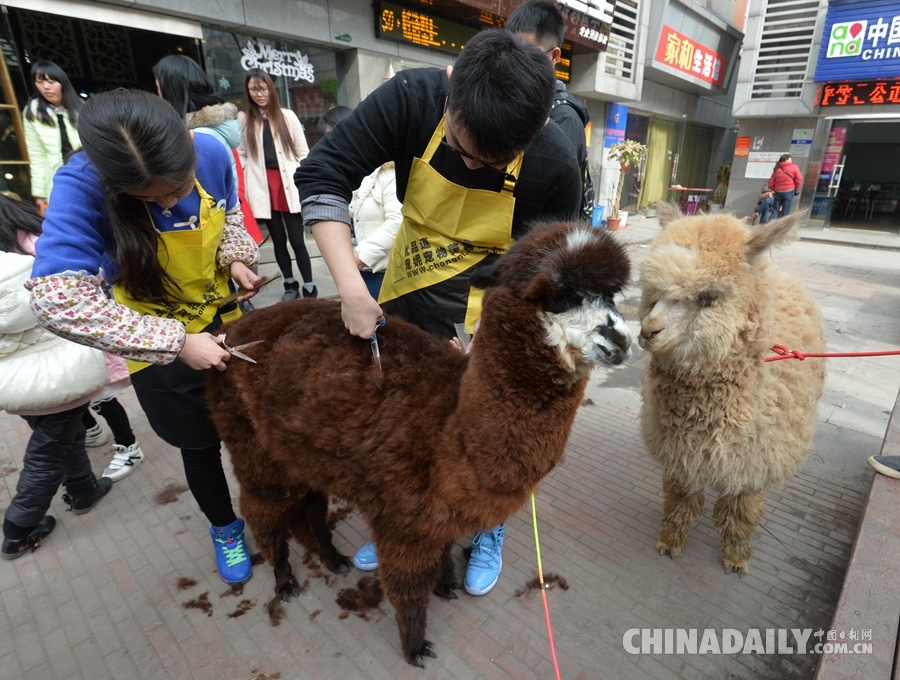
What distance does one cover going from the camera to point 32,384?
7.37 ft

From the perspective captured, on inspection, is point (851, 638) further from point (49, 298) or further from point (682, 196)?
point (682, 196)

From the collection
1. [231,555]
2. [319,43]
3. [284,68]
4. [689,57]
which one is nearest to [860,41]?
[689,57]

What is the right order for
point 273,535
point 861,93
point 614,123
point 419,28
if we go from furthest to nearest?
point 614,123 → point 861,93 → point 419,28 → point 273,535

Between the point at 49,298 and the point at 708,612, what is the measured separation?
2.83m

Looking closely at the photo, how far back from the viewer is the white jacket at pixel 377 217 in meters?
3.24

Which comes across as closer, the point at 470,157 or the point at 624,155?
the point at 470,157

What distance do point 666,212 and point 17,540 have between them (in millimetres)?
3668

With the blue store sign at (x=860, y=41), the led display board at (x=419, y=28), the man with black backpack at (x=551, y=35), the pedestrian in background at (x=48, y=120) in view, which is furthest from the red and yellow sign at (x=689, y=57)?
the pedestrian in background at (x=48, y=120)

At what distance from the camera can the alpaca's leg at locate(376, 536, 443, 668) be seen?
164 cm

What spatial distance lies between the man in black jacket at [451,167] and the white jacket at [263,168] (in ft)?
11.8

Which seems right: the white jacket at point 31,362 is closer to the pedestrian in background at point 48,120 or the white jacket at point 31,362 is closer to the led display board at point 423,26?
the pedestrian in background at point 48,120

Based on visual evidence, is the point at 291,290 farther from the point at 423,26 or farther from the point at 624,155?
the point at 624,155

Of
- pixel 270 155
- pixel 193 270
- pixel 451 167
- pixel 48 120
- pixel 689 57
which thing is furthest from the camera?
pixel 689 57

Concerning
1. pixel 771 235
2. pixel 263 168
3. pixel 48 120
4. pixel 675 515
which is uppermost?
pixel 48 120
